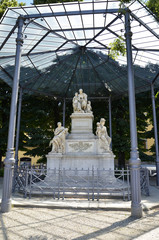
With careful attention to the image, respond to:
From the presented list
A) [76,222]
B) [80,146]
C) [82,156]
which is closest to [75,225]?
[76,222]

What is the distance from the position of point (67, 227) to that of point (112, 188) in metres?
4.17

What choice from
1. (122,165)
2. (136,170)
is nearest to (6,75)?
(136,170)

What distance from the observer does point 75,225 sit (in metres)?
4.82

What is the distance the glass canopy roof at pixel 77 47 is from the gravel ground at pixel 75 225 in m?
7.72

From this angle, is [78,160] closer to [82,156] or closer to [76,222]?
[82,156]

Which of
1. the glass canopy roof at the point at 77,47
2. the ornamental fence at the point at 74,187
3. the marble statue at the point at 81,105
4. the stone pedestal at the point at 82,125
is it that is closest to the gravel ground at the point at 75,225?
the ornamental fence at the point at 74,187

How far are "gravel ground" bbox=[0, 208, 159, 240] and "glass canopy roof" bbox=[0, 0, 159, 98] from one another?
25.3 feet

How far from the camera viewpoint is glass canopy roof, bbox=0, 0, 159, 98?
8867mm

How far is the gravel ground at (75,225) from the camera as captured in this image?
4.13m

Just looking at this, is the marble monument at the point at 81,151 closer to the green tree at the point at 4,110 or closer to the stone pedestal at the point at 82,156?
the stone pedestal at the point at 82,156

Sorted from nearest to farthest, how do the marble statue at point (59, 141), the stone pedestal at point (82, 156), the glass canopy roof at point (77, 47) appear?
the glass canopy roof at point (77, 47), the stone pedestal at point (82, 156), the marble statue at point (59, 141)

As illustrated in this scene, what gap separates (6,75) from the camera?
563 inches

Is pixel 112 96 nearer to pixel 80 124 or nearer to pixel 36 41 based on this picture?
pixel 80 124

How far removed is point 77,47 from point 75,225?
12464 mm
